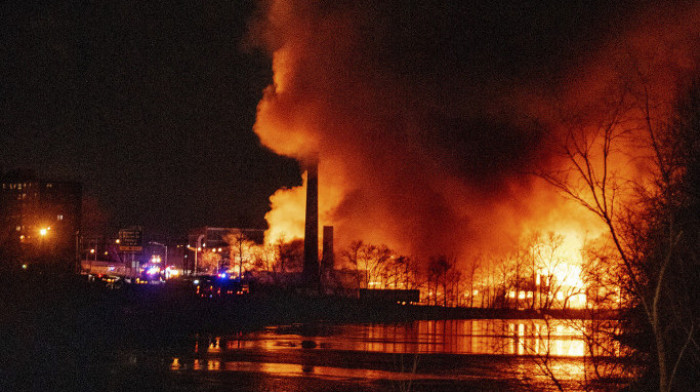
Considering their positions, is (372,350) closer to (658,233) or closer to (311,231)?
(658,233)

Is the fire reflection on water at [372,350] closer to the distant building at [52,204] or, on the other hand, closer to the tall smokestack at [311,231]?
the tall smokestack at [311,231]

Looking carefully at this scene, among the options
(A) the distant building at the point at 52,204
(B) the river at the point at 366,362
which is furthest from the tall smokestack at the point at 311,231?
(B) the river at the point at 366,362

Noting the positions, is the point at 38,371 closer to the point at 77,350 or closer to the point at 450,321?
the point at 77,350

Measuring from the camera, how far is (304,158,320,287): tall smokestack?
77750mm

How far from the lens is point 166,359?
2342 cm

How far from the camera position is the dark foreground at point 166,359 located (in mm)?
19047

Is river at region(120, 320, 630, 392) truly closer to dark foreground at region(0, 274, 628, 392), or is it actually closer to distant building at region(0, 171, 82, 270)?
dark foreground at region(0, 274, 628, 392)

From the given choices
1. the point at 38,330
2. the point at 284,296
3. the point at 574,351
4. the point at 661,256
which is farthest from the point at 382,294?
the point at 661,256

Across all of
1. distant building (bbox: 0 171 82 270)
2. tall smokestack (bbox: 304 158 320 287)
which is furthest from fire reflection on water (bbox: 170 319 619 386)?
distant building (bbox: 0 171 82 270)

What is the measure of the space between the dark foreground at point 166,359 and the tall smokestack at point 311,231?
34169 mm

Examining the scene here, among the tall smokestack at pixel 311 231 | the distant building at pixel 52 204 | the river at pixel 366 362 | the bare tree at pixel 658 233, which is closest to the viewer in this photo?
the bare tree at pixel 658 233

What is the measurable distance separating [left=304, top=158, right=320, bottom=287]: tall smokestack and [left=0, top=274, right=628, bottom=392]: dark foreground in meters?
34.2

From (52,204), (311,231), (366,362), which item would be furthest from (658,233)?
(52,204)

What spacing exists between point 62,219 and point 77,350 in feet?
299
